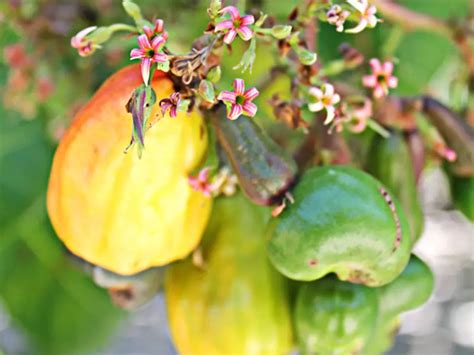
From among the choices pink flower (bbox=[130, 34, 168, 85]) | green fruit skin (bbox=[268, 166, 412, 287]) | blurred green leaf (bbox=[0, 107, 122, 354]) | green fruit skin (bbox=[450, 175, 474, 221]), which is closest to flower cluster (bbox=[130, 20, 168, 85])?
pink flower (bbox=[130, 34, 168, 85])

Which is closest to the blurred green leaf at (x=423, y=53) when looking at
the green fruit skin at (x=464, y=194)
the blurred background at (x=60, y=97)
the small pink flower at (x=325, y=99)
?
the blurred background at (x=60, y=97)

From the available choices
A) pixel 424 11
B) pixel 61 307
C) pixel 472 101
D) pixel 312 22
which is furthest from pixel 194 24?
pixel 61 307

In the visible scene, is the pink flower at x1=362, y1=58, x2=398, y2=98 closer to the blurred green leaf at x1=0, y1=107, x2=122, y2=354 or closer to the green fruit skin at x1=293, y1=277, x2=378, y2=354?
the green fruit skin at x1=293, y1=277, x2=378, y2=354

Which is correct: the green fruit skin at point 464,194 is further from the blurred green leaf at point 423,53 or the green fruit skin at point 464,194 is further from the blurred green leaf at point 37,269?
the blurred green leaf at point 37,269

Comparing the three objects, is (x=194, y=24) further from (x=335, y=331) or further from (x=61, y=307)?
(x=61, y=307)

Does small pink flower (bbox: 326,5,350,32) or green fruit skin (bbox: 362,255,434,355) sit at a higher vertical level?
small pink flower (bbox: 326,5,350,32)

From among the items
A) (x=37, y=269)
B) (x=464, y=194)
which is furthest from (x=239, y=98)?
(x=37, y=269)
